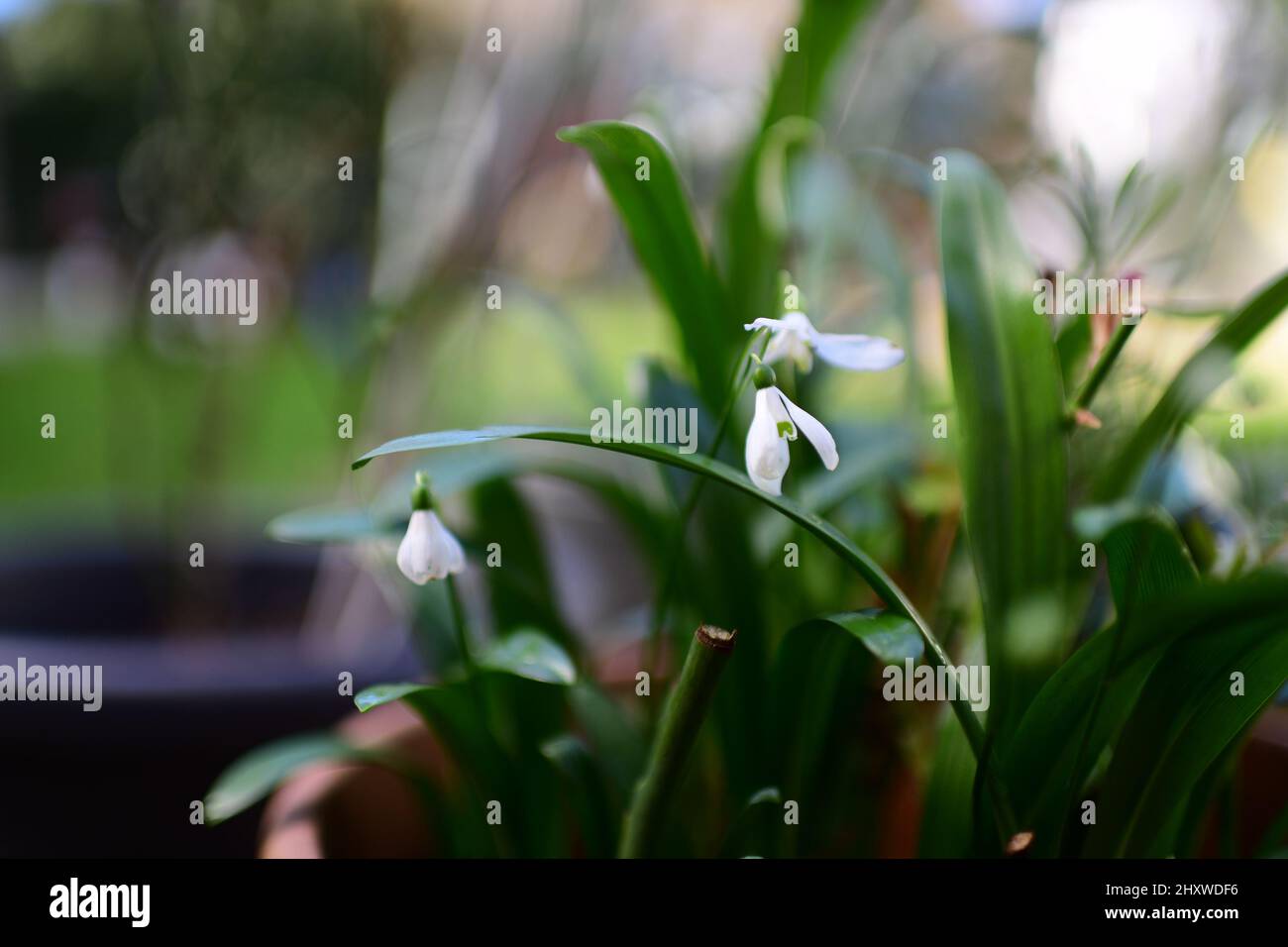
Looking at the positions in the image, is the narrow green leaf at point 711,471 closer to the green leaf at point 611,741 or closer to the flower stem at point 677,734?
the flower stem at point 677,734

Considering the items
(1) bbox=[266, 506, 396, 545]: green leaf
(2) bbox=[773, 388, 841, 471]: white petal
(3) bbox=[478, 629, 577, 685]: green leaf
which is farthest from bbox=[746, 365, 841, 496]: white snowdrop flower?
(1) bbox=[266, 506, 396, 545]: green leaf

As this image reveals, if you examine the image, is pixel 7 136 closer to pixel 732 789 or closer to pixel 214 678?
pixel 214 678

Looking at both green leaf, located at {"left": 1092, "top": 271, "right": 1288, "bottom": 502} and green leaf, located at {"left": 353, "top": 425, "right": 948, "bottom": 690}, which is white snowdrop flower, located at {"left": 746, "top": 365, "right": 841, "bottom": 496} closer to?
green leaf, located at {"left": 353, "top": 425, "right": 948, "bottom": 690}

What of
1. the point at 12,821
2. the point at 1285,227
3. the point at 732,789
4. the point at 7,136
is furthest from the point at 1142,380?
the point at 7,136

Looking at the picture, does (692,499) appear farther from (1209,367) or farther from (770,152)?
(770,152)

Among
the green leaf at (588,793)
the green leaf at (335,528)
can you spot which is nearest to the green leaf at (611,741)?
the green leaf at (588,793)

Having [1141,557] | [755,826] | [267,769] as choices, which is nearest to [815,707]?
[755,826]
